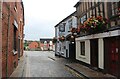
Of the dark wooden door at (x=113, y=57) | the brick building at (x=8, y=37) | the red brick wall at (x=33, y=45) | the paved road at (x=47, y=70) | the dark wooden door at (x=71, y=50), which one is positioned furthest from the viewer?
the red brick wall at (x=33, y=45)

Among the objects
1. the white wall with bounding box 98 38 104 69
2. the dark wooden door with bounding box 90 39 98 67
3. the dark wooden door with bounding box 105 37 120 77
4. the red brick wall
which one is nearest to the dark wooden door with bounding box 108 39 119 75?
the dark wooden door with bounding box 105 37 120 77

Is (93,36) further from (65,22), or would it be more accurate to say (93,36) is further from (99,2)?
(65,22)

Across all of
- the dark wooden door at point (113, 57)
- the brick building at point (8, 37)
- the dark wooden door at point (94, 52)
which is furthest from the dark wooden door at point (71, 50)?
the dark wooden door at point (113, 57)

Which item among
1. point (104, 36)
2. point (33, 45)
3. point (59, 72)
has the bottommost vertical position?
point (59, 72)

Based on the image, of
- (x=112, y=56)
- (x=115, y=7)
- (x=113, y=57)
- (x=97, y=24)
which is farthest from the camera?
(x=97, y=24)

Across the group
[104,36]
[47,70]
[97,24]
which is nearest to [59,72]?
[47,70]

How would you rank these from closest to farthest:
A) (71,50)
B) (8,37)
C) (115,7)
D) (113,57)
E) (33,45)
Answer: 1. (8,37)
2. (115,7)
3. (113,57)
4. (71,50)
5. (33,45)

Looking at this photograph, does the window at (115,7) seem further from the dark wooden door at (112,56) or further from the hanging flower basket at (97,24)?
the dark wooden door at (112,56)

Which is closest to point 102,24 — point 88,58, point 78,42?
point 88,58

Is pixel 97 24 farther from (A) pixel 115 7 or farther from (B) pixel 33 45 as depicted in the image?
(B) pixel 33 45

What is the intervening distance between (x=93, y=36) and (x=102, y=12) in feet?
6.67

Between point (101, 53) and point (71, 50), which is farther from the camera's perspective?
point (71, 50)

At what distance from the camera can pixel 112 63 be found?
13.6 meters

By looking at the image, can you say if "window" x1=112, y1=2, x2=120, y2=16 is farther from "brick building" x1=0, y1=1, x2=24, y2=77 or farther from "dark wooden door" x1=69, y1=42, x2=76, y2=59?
"dark wooden door" x1=69, y1=42, x2=76, y2=59
